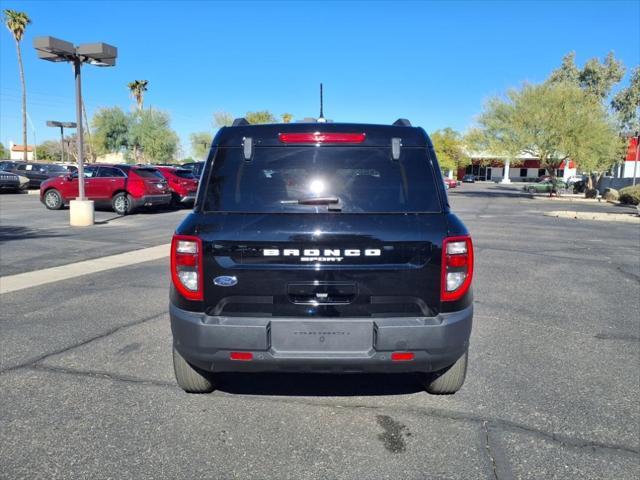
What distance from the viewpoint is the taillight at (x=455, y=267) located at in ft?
10.2

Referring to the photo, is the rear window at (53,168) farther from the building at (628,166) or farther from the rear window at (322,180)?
the building at (628,166)

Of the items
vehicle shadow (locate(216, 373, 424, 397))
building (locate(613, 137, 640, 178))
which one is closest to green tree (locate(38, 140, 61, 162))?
building (locate(613, 137, 640, 178))

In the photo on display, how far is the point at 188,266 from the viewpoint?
3.15 meters

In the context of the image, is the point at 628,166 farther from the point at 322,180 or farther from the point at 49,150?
the point at 49,150

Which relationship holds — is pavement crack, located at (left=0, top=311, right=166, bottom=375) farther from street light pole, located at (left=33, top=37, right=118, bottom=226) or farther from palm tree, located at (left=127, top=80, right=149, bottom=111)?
palm tree, located at (left=127, top=80, right=149, bottom=111)

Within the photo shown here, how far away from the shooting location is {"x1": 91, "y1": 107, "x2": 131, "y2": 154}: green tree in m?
60.3

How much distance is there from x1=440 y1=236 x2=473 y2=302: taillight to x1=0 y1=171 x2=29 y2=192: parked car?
29.5 m

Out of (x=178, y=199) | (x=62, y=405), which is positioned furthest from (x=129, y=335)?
(x=178, y=199)

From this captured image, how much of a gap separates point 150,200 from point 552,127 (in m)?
27.9

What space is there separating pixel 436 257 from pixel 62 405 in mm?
2811

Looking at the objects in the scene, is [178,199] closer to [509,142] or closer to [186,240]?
[186,240]

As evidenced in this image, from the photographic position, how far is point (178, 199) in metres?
21.2

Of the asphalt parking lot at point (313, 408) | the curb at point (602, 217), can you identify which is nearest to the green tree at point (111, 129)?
the curb at point (602, 217)

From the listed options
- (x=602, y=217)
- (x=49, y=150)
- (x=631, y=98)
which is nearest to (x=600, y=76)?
(x=631, y=98)
